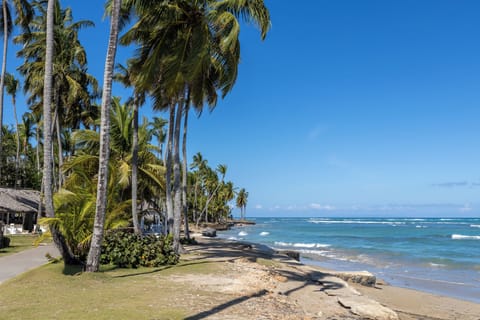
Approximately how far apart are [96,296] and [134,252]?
4.16 meters

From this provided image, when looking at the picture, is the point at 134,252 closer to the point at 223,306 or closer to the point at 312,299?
the point at 223,306

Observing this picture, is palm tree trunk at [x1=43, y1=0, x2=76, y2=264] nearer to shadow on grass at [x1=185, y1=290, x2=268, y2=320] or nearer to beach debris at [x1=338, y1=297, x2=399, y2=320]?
shadow on grass at [x1=185, y1=290, x2=268, y2=320]

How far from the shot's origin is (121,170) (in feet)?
69.6

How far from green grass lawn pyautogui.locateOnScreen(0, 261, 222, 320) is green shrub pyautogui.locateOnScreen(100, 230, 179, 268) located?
2.56 ft

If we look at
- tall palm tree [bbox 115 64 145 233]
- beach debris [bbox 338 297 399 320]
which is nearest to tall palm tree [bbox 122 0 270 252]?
tall palm tree [bbox 115 64 145 233]

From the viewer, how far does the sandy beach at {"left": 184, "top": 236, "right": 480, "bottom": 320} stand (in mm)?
7414

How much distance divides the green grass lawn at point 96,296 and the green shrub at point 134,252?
779mm

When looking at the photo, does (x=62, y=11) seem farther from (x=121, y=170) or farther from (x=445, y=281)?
(x=445, y=281)

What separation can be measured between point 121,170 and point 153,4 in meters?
10.5

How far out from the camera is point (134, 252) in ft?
37.7

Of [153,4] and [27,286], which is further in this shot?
[153,4]

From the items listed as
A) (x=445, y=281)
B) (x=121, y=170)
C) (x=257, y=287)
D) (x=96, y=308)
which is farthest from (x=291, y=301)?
(x=121, y=170)

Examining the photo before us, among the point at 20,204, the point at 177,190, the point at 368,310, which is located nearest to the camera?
the point at 368,310

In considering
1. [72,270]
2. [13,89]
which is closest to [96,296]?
[72,270]
